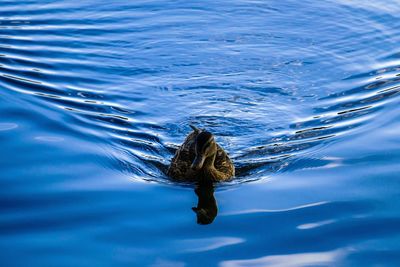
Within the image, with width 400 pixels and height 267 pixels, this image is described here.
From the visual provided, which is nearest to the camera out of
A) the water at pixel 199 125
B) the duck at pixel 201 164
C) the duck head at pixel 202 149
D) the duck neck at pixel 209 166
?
the water at pixel 199 125

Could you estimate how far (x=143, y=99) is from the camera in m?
13.1

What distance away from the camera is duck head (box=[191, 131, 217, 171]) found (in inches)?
404

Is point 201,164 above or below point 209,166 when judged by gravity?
above

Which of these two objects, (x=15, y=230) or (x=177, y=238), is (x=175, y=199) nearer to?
(x=177, y=238)

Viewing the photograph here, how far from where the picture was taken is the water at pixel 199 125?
28.6ft

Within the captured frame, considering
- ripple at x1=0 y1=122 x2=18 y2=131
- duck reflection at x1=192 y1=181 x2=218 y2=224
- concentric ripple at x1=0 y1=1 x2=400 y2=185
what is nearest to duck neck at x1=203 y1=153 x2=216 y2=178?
duck reflection at x1=192 y1=181 x2=218 y2=224

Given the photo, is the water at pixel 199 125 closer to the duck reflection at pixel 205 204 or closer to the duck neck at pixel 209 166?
the duck reflection at pixel 205 204

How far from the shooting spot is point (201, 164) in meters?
10.3

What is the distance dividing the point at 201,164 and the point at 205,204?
58 cm

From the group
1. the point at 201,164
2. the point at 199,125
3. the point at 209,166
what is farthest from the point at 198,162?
the point at 199,125

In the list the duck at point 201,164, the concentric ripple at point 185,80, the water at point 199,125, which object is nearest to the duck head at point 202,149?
the duck at point 201,164

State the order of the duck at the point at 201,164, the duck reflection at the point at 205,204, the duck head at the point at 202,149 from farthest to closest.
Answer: the duck at the point at 201,164 < the duck head at the point at 202,149 < the duck reflection at the point at 205,204

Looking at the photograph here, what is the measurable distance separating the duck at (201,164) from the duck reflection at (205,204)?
118 mm

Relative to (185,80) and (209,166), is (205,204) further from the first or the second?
(185,80)
